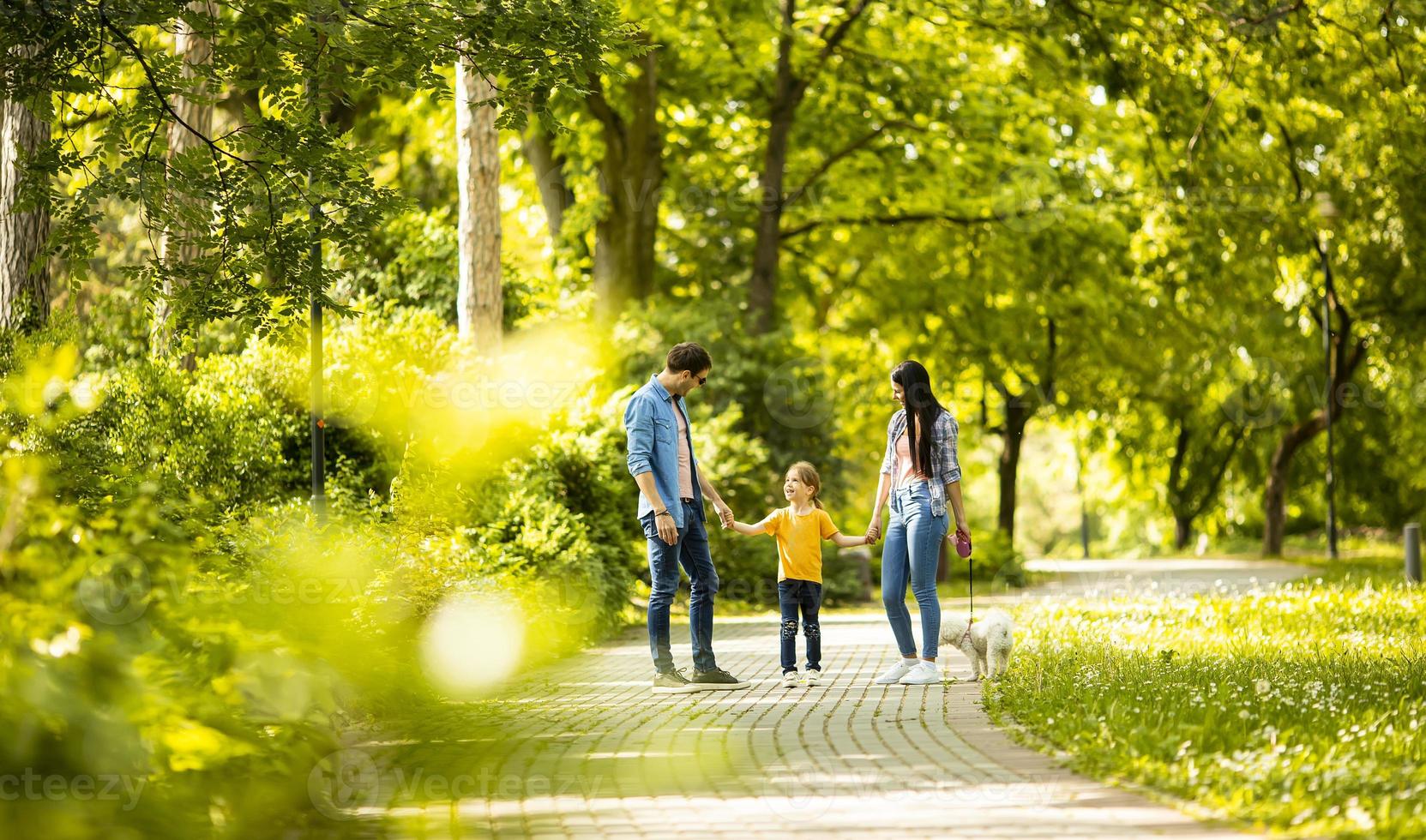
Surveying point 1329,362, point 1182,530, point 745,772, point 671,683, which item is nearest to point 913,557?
point 671,683

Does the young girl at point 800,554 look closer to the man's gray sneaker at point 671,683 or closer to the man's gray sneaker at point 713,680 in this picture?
the man's gray sneaker at point 713,680

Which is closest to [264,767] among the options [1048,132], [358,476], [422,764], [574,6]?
[422,764]

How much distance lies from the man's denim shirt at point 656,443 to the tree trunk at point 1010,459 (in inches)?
846

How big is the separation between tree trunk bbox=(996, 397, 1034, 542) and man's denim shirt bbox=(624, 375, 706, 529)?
21.5 meters

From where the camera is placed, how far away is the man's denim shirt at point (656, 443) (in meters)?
8.45

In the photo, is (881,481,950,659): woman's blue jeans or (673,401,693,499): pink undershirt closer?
(881,481,950,659): woman's blue jeans

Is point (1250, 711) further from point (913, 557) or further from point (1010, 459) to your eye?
point (1010, 459)

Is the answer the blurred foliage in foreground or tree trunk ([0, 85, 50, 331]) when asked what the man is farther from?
tree trunk ([0, 85, 50, 331])

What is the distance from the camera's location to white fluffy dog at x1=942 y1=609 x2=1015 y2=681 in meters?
8.46

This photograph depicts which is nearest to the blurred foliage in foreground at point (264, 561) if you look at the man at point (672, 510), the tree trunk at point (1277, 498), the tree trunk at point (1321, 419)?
the man at point (672, 510)

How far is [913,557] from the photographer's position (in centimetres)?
834

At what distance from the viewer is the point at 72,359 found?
4707mm

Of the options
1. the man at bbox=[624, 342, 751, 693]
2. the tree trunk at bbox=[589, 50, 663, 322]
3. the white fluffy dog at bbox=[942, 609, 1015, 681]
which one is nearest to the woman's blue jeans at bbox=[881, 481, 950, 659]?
the white fluffy dog at bbox=[942, 609, 1015, 681]

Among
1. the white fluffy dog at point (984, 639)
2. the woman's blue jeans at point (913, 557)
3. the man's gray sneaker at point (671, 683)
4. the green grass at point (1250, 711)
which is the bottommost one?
the man's gray sneaker at point (671, 683)
